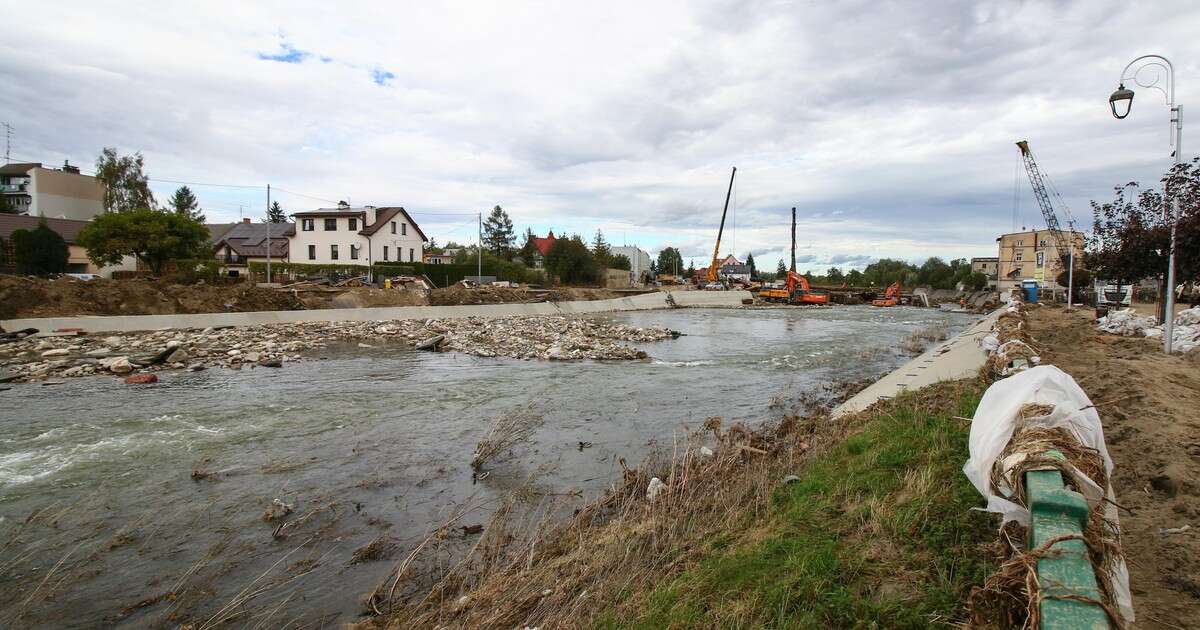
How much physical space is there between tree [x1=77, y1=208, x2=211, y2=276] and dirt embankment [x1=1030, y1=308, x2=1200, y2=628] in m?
45.7

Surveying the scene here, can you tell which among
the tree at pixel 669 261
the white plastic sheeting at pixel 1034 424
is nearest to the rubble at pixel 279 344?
the white plastic sheeting at pixel 1034 424

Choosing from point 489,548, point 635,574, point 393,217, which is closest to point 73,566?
point 489,548

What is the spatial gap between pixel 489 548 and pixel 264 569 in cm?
226

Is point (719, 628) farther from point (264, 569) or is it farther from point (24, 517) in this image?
point (24, 517)

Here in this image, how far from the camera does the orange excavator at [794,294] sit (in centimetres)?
6694

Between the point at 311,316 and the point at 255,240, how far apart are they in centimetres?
→ 3839

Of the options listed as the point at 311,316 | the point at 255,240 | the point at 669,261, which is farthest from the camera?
the point at 669,261

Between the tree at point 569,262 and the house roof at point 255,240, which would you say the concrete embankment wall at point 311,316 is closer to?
the tree at point 569,262

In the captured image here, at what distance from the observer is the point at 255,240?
202 feet

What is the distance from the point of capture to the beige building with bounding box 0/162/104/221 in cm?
6116

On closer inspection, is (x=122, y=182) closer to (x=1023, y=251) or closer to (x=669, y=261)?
(x=669, y=261)

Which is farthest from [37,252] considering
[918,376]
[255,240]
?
[918,376]

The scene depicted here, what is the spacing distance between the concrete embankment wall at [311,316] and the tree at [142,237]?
14.1 m

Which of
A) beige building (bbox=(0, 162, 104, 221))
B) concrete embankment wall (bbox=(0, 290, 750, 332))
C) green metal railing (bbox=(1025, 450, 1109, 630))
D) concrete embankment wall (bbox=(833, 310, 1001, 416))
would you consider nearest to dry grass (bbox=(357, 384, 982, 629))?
green metal railing (bbox=(1025, 450, 1109, 630))
